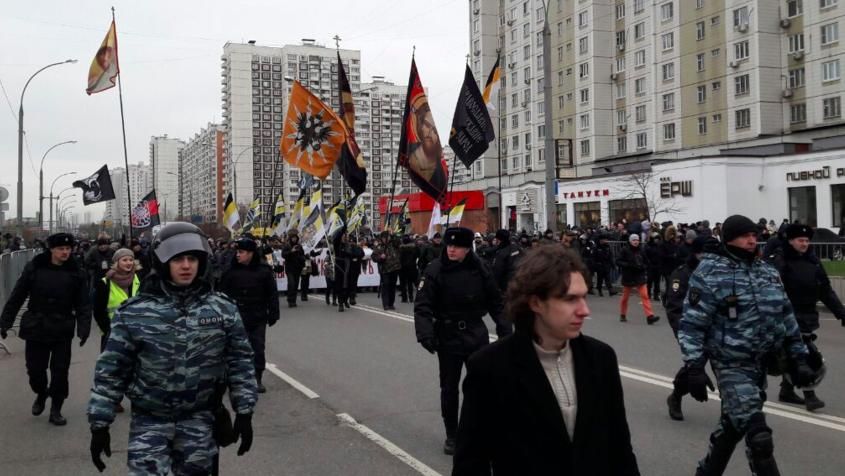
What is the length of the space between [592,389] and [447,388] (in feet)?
11.5

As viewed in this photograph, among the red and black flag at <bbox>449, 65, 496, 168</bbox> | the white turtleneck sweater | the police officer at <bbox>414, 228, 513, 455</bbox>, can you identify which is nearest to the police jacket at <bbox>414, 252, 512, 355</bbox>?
the police officer at <bbox>414, 228, 513, 455</bbox>

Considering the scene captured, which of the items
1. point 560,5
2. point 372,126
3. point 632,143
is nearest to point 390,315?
point 632,143

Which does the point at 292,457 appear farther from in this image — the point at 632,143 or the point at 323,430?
the point at 632,143

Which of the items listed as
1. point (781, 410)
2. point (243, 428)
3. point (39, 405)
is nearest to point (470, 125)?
point (781, 410)

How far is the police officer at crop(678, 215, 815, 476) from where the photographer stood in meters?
4.62

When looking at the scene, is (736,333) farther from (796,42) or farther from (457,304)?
(796,42)

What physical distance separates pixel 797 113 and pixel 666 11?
43.8 ft

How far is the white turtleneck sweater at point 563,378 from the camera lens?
2486mm

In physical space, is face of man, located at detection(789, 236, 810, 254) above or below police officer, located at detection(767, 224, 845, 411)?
above

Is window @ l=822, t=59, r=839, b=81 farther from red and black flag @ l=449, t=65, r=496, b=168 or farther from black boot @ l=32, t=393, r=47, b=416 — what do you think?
black boot @ l=32, t=393, r=47, b=416

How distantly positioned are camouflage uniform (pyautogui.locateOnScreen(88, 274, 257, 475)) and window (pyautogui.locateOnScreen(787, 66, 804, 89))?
51.8 meters

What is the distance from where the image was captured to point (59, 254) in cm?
727

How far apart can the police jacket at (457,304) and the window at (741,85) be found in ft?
162

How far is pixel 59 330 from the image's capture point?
7.14m
